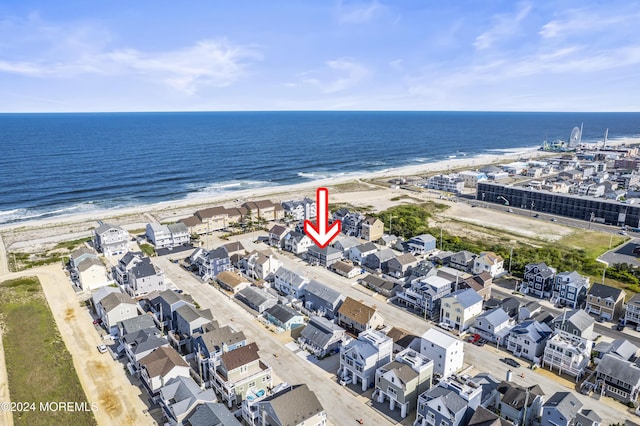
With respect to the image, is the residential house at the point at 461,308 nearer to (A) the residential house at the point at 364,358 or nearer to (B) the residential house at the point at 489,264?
(A) the residential house at the point at 364,358

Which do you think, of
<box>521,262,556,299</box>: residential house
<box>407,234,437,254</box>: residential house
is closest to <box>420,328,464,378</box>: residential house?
<box>521,262,556,299</box>: residential house

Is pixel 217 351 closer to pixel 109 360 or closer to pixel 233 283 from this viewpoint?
pixel 109 360

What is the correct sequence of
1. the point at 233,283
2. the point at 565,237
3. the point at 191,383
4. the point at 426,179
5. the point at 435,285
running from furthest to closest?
the point at 426,179, the point at 565,237, the point at 233,283, the point at 435,285, the point at 191,383

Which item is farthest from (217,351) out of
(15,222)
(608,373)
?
(15,222)

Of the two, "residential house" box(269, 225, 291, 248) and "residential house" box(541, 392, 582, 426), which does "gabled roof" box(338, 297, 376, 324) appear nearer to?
"residential house" box(541, 392, 582, 426)

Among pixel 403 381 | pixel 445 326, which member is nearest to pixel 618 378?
pixel 445 326
